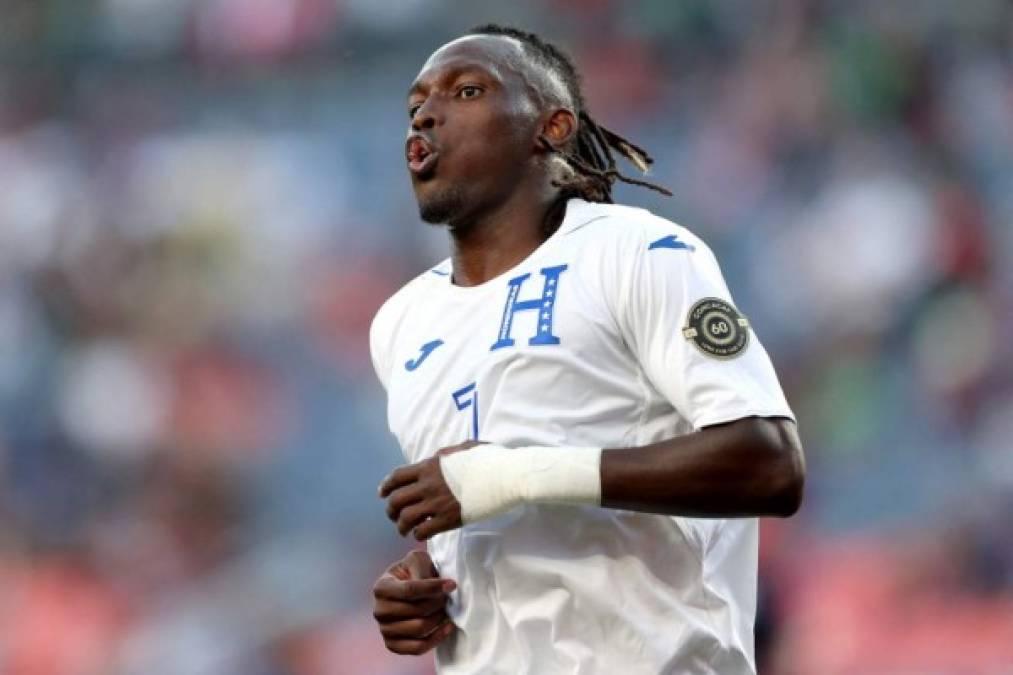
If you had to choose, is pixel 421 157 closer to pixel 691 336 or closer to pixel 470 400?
pixel 470 400

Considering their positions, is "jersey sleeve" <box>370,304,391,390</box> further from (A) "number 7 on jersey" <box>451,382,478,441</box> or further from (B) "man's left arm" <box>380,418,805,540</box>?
(B) "man's left arm" <box>380,418,805,540</box>

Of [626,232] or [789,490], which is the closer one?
→ [789,490]

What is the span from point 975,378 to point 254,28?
520 centimetres

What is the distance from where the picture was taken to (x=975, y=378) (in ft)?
23.2

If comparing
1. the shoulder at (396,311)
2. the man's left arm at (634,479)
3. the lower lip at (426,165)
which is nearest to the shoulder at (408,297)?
the shoulder at (396,311)

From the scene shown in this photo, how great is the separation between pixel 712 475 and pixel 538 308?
0.52 metres

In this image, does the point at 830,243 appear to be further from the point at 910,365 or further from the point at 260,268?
the point at 260,268

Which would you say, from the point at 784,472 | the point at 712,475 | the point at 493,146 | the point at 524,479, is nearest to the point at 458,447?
the point at 524,479

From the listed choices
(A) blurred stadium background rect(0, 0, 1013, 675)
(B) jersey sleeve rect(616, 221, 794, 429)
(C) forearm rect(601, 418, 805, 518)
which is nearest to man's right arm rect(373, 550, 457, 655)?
(C) forearm rect(601, 418, 805, 518)

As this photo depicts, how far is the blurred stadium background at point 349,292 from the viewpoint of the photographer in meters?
7.01

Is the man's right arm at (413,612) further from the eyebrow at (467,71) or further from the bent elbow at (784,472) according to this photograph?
the eyebrow at (467,71)

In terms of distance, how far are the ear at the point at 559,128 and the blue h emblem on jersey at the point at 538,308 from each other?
16.2 inches

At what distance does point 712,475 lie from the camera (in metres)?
2.69

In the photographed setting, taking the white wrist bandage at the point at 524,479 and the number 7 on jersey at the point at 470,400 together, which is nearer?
the white wrist bandage at the point at 524,479
